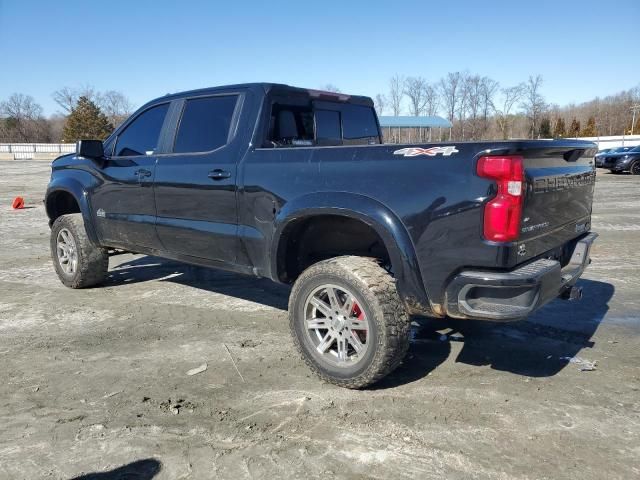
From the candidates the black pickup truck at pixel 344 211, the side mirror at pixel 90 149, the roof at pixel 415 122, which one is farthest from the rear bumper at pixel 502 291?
the roof at pixel 415 122

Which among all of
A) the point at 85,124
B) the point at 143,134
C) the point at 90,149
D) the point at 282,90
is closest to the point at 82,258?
the point at 90,149

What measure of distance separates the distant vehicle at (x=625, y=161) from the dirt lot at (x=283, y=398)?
1784 centimetres

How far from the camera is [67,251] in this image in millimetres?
5996

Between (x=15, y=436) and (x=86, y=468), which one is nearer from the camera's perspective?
(x=86, y=468)

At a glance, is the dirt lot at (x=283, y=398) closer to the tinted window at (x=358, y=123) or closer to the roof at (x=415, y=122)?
the tinted window at (x=358, y=123)

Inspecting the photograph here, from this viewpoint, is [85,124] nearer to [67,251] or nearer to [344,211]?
[67,251]

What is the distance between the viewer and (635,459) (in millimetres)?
2637

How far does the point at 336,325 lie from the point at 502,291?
1.14 m

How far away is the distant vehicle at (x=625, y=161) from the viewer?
67.1 feet

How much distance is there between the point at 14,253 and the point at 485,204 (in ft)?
24.9

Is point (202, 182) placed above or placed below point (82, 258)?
above

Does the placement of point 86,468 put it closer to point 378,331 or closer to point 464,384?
point 378,331

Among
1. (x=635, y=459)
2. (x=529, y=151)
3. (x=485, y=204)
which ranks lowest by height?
(x=635, y=459)

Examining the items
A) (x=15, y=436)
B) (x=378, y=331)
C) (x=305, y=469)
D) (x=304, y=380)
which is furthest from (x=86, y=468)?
(x=378, y=331)
